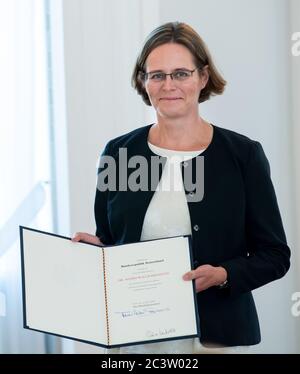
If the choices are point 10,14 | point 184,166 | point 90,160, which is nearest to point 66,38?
point 10,14

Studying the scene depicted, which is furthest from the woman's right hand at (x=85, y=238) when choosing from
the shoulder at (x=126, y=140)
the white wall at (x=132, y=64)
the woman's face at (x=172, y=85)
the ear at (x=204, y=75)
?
the white wall at (x=132, y=64)

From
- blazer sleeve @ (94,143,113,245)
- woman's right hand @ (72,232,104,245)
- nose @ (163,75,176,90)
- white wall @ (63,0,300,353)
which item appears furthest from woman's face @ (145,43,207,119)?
white wall @ (63,0,300,353)

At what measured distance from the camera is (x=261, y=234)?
162 centimetres

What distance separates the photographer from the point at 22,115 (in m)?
2.42

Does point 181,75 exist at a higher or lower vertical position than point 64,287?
higher

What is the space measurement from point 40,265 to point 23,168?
0.90 meters

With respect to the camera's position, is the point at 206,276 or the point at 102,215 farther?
the point at 102,215

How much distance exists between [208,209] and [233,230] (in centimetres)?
8

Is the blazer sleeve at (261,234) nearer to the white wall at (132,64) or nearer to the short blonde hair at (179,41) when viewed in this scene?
the short blonde hair at (179,41)

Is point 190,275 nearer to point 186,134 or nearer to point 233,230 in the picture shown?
point 233,230

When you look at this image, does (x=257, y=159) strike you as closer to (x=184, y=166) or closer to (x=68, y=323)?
(x=184, y=166)

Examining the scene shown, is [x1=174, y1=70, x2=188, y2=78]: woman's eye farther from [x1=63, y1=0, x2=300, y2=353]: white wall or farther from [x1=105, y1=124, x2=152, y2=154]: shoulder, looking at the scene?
[x1=63, y1=0, x2=300, y2=353]: white wall

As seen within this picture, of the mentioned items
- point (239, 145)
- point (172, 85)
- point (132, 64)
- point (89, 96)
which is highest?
point (132, 64)

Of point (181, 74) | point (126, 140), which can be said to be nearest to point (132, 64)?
point (126, 140)
